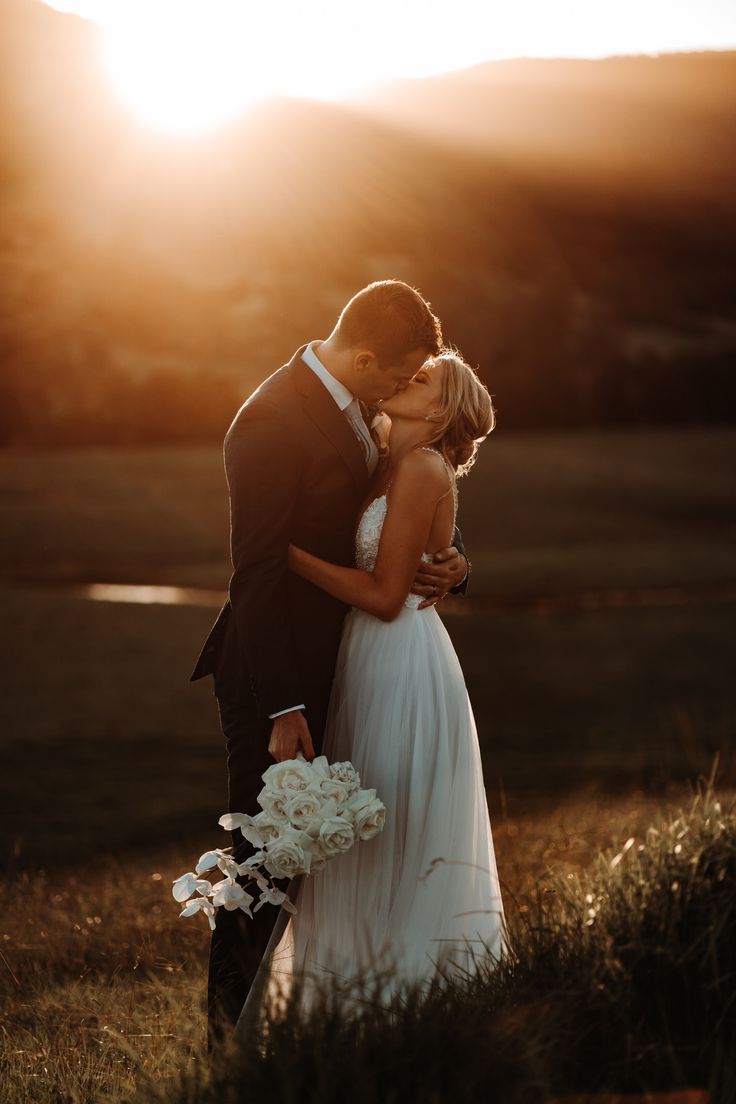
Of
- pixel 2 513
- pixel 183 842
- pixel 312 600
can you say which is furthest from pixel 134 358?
pixel 312 600

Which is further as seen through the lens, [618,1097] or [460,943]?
[460,943]

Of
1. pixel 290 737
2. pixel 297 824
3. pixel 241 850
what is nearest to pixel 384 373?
pixel 290 737

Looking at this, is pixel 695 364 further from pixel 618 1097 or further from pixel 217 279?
pixel 618 1097

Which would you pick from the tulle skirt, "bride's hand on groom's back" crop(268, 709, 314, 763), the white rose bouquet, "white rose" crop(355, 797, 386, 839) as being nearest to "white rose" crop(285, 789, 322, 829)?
the white rose bouquet

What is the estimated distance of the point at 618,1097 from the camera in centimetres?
267

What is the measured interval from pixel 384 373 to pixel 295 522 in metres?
0.52

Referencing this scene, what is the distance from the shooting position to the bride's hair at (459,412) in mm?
3674

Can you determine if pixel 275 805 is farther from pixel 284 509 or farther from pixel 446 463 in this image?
pixel 446 463

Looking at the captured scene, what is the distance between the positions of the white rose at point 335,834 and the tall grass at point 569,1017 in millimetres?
364

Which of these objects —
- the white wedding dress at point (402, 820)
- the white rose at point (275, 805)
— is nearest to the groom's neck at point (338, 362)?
the white wedding dress at point (402, 820)

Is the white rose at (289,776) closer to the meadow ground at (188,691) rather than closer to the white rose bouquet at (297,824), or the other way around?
the white rose bouquet at (297,824)

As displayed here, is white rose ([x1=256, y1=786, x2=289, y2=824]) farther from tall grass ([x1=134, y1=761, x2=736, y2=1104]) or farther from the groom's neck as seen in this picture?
the groom's neck

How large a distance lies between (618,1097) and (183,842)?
651cm

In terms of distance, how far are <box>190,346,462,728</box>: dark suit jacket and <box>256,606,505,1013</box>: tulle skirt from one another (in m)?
0.24
